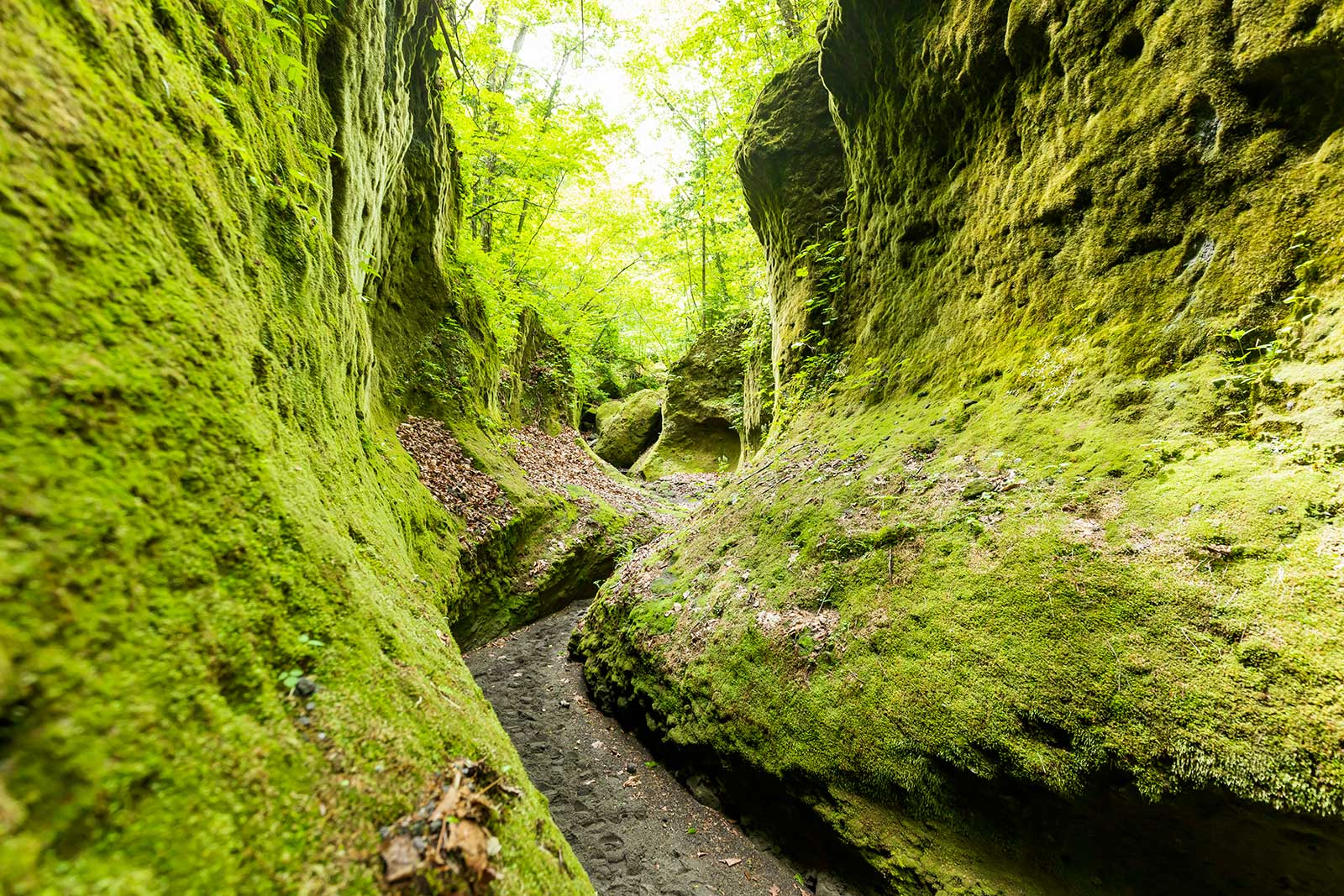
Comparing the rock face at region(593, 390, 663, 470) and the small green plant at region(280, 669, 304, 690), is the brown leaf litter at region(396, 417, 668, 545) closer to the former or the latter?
the small green plant at region(280, 669, 304, 690)

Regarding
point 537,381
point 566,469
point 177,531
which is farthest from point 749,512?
point 537,381

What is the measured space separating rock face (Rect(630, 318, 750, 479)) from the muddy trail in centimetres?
1332

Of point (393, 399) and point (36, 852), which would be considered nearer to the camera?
point (36, 852)

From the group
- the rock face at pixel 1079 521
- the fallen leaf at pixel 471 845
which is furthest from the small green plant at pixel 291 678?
the rock face at pixel 1079 521

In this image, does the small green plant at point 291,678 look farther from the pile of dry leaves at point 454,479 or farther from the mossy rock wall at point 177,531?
the pile of dry leaves at point 454,479

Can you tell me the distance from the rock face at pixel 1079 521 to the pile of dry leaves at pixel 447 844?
10.0 ft

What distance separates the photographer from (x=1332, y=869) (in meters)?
2.39

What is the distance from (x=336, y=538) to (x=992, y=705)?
434 centimetres

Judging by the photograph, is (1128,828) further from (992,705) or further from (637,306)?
(637,306)

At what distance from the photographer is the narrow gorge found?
A: 1.33 metres

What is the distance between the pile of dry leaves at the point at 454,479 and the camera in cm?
786

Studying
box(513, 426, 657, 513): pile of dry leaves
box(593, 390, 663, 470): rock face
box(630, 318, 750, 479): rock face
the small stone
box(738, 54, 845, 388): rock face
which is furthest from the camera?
box(593, 390, 663, 470): rock face

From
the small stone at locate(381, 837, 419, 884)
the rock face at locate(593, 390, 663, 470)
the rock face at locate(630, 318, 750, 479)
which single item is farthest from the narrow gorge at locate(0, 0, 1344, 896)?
the rock face at locate(593, 390, 663, 470)

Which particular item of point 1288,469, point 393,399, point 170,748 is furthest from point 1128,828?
point 393,399
